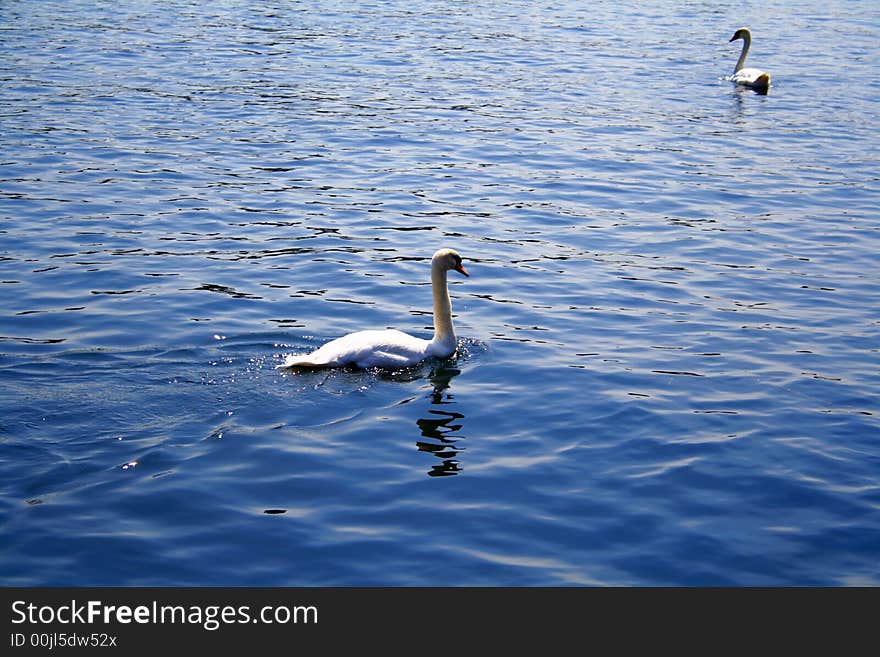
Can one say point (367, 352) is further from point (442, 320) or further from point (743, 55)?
point (743, 55)

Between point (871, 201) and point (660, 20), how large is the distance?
18.7 m

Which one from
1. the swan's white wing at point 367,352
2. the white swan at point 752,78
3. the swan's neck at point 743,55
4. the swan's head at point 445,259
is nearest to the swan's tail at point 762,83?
the white swan at point 752,78

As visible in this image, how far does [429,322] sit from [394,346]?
1.84 metres

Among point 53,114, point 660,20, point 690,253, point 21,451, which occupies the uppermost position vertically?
point 660,20

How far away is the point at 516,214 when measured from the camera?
18.2 m

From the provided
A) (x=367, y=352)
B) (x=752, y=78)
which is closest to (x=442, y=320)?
(x=367, y=352)

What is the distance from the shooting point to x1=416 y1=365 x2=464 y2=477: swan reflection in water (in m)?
10.3

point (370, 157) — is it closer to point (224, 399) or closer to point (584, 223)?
point (584, 223)

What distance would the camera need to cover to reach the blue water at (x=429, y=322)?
915 cm

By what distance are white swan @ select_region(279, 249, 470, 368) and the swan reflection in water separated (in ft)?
0.98

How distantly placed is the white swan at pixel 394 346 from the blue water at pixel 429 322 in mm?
187

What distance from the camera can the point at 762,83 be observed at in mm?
27516

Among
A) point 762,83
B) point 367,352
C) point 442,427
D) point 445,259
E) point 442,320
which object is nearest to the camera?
point 442,427
